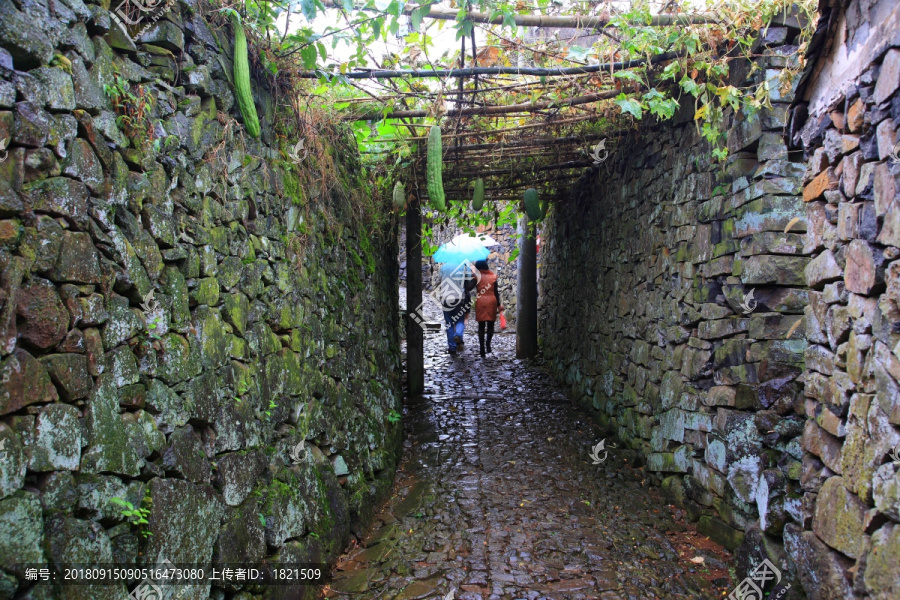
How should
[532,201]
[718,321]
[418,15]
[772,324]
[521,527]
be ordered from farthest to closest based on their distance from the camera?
[532,201]
[521,527]
[718,321]
[772,324]
[418,15]

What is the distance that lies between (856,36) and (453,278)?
8.28 metres

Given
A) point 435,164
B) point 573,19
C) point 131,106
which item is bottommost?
point 131,106

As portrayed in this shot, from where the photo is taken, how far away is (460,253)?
9969mm

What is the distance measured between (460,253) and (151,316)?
26.8 feet

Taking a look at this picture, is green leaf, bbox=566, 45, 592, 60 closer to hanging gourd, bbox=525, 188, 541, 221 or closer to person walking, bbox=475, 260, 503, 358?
hanging gourd, bbox=525, 188, 541, 221

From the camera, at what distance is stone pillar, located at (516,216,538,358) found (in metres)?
10.1

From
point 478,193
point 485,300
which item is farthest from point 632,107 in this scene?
point 485,300

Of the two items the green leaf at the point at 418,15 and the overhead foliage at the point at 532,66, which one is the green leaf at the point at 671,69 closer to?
the overhead foliage at the point at 532,66

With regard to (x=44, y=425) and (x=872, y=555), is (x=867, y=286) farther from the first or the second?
(x=44, y=425)

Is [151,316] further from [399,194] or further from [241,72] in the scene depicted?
[399,194]

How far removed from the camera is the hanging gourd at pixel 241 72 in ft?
8.55

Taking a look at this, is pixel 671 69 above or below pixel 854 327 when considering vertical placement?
above

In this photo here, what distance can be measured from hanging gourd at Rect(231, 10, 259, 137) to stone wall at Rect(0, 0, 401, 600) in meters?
0.06

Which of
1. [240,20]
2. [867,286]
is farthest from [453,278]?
[867,286]
